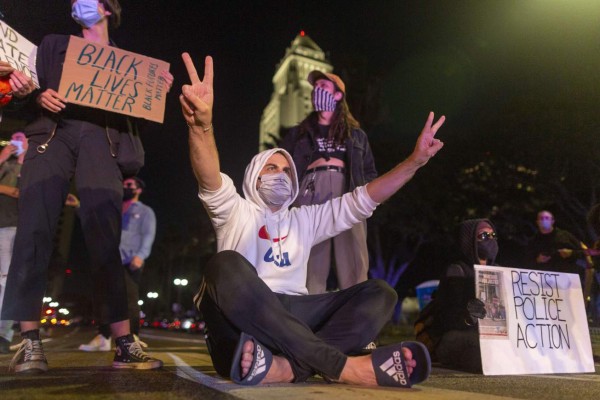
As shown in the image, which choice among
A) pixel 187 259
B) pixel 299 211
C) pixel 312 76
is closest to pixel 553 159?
pixel 312 76

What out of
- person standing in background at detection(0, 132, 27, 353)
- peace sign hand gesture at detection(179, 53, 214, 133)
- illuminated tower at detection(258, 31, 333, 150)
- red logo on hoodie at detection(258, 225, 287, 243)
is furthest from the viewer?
illuminated tower at detection(258, 31, 333, 150)

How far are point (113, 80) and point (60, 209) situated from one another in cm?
91

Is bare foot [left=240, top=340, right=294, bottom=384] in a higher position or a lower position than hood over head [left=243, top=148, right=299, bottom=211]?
lower

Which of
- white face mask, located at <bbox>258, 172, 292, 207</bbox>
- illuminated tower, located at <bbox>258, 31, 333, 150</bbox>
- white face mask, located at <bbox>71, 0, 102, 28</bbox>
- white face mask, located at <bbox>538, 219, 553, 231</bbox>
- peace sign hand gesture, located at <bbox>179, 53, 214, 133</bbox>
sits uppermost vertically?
illuminated tower, located at <bbox>258, 31, 333, 150</bbox>

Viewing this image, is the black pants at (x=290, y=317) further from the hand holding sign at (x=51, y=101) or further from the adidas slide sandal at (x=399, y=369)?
the hand holding sign at (x=51, y=101)

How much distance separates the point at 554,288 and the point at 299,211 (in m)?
2.21

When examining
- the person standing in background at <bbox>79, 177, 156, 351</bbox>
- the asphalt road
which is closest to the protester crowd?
the asphalt road

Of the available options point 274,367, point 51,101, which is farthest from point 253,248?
point 51,101

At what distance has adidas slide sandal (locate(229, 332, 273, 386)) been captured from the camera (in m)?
2.11

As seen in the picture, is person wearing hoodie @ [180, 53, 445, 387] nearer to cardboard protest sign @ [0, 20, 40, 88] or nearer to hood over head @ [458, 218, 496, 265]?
cardboard protest sign @ [0, 20, 40, 88]

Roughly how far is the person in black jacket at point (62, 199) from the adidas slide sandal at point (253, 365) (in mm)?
1063

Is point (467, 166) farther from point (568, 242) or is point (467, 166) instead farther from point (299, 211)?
point (299, 211)

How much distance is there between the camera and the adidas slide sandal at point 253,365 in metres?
2.11

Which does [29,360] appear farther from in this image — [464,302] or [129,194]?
[129,194]
